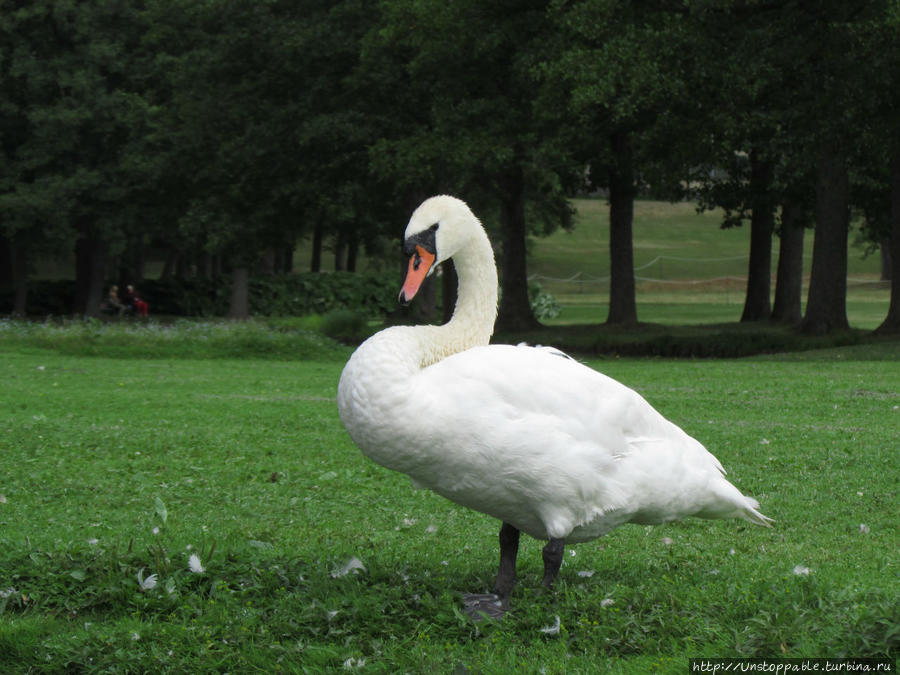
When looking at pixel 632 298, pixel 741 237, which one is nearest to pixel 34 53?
pixel 632 298

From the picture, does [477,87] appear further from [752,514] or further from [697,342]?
[752,514]

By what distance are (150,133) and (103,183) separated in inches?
90.6

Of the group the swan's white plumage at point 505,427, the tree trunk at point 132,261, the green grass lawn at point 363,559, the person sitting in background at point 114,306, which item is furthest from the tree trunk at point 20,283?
the swan's white plumage at point 505,427

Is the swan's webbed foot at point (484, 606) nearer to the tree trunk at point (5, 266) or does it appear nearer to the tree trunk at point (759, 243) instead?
the tree trunk at point (759, 243)

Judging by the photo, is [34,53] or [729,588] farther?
[34,53]

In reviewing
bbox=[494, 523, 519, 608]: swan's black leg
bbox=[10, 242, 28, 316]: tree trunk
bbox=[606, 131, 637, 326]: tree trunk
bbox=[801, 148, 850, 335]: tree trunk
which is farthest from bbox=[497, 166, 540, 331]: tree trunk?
bbox=[494, 523, 519, 608]: swan's black leg

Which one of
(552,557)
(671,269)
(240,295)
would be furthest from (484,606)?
(671,269)

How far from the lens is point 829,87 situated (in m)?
20.5

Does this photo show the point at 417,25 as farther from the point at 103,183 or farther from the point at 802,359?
the point at 103,183

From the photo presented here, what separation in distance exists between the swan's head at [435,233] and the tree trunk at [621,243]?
22.8 metres

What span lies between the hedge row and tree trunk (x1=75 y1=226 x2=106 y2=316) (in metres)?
2.25

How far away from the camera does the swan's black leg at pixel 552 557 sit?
5109 millimetres

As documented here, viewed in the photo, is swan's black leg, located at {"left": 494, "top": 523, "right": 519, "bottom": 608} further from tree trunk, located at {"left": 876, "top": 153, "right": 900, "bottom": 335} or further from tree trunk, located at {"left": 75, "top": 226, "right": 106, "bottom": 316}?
tree trunk, located at {"left": 75, "top": 226, "right": 106, "bottom": 316}

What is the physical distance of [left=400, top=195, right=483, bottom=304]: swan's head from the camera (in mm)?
5145
